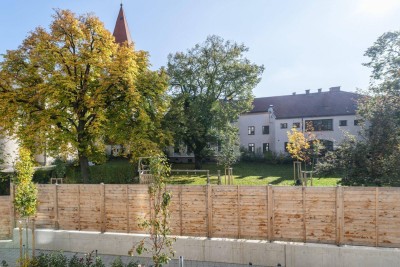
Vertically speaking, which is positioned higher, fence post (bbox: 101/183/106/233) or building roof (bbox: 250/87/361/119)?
building roof (bbox: 250/87/361/119)

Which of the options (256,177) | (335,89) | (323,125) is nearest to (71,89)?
(256,177)

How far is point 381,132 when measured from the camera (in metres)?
16.0

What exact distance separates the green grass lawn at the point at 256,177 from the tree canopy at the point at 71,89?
796 centimetres

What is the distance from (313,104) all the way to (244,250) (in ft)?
121

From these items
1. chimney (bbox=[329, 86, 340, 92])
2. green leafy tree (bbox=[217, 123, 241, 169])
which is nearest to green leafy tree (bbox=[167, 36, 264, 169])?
green leafy tree (bbox=[217, 123, 241, 169])

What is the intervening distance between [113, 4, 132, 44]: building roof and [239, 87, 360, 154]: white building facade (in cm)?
2081

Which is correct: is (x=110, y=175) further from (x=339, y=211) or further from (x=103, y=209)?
→ (x=339, y=211)

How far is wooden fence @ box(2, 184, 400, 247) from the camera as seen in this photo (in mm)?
10891

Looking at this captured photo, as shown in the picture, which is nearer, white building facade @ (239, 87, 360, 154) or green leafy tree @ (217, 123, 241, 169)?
green leafy tree @ (217, 123, 241, 169)

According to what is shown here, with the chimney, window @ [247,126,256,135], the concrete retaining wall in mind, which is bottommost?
the concrete retaining wall

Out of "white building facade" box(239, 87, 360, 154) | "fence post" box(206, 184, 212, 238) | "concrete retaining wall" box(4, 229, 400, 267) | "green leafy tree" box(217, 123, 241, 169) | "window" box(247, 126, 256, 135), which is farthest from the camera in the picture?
"window" box(247, 126, 256, 135)

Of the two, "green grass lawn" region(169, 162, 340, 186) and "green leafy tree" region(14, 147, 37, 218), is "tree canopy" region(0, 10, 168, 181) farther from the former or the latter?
"green leafy tree" region(14, 147, 37, 218)

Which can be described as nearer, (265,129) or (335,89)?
(335,89)

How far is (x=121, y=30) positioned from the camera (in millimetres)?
41250
